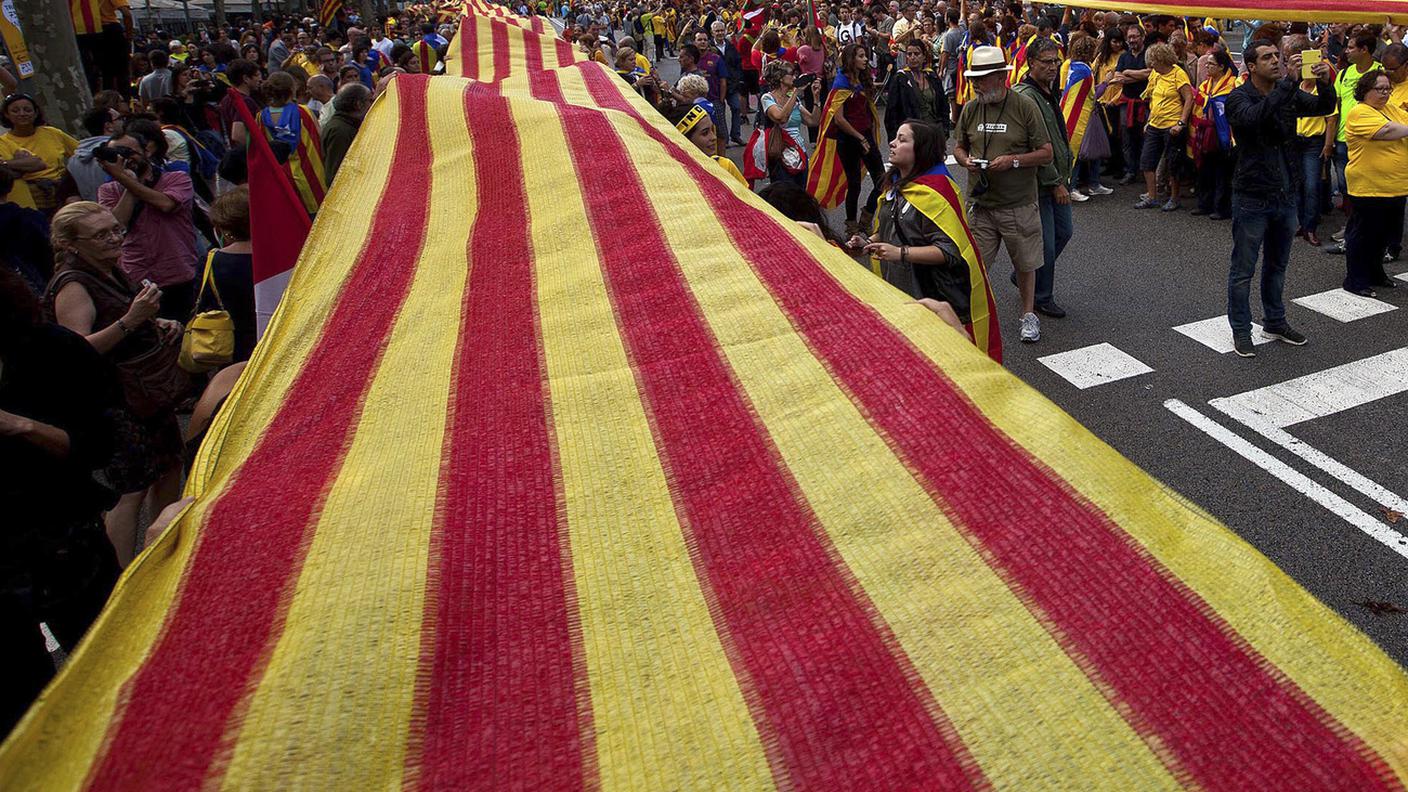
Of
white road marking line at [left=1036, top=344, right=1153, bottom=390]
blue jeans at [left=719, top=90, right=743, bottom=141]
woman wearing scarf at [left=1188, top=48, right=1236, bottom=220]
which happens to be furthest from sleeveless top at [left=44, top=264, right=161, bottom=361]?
blue jeans at [left=719, top=90, right=743, bottom=141]

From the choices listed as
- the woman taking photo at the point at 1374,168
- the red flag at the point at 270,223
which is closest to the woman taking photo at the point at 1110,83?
the woman taking photo at the point at 1374,168

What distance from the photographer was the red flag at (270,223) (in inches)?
129

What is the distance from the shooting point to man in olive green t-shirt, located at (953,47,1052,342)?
216 inches

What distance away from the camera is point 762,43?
12.0 m

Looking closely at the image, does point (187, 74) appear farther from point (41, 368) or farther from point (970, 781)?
point (970, 781)

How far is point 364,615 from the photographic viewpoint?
4.17 feet

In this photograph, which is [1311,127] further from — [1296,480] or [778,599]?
[778,599]

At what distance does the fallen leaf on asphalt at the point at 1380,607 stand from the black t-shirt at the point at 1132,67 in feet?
25.7

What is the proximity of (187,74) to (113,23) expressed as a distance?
220 cm

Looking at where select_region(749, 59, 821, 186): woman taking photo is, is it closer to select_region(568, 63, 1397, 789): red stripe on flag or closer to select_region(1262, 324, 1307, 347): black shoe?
select_region(1262, 324, 1307, 347): black shoe

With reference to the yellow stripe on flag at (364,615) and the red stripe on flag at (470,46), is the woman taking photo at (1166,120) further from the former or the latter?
the yellow stripe on flag at (364,615)

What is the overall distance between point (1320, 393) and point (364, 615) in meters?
5.52

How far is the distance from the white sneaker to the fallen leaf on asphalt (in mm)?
2847

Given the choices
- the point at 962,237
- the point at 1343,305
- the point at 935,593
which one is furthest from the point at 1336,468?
the point at 935,593
